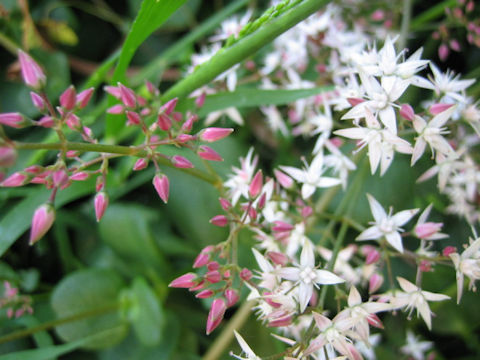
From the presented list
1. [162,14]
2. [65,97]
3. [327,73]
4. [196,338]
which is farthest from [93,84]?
[196,338]

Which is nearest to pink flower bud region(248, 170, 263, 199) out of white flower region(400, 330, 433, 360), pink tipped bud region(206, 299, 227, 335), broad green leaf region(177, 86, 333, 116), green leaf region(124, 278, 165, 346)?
pink tipped bud region(206, 299, 227, 335)

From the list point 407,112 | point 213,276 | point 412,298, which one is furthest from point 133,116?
point 412,298

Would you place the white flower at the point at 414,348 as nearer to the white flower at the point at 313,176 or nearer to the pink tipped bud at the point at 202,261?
the white flower at the point at 313,176

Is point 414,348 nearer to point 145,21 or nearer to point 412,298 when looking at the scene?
point 412,298

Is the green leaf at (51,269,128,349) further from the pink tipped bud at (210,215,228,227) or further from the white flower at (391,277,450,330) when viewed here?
the white flower at (391,277,450,330)

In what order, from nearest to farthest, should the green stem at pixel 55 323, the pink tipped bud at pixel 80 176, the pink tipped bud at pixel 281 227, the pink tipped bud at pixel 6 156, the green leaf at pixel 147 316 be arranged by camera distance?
the pink tipped bud at pixel 6 156 < the pink tipped bud at pixel 80 176 < the pink tipped bud at pixel 281 227 < the green stem at pixel 55 323 < the green leaf at pixel 147 316

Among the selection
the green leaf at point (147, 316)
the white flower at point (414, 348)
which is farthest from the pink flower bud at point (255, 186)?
the white flower at point (414, 348)
